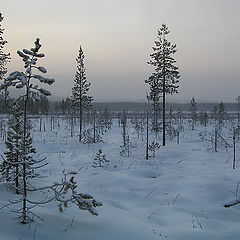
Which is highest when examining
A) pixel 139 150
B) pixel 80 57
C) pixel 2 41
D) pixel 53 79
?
pixel 80 57

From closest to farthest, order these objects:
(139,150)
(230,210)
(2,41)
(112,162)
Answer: (230,210) → (112,162) → (2,41) → (139,150)

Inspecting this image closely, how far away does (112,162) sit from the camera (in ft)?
56.1

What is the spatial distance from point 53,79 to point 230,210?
6.11 meters

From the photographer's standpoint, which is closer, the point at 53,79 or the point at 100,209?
the point at 53,79

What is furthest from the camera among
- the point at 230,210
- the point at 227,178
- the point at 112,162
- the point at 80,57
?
the point at 80,57

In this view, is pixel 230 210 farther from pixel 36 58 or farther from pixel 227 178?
pixel 36 58

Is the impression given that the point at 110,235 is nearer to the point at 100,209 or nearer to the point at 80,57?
the point at 100,209

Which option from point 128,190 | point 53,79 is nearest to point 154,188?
point 128,190

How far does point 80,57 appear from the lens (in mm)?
37156

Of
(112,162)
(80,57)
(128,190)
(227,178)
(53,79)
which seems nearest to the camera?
(53,79)

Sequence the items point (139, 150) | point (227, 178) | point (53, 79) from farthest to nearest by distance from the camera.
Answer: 1. point (139, 150)
2. point (227, 178)
3. point (53, 79)

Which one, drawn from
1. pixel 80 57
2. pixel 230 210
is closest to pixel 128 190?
pixel 230 210

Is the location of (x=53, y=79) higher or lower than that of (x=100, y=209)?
higher

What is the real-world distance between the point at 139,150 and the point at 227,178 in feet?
41.7
